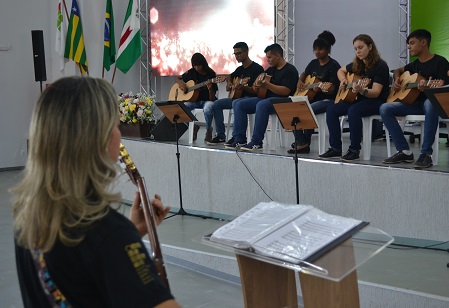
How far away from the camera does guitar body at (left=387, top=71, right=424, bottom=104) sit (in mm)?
5500

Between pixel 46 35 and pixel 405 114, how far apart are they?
635 centimetres

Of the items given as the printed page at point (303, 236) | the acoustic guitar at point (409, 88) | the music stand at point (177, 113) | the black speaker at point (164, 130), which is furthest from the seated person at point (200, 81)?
the printed page at point (303, 236)

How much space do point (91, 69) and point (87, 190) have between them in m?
9.64

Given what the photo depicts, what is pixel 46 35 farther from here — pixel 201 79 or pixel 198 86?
pixel 198 86

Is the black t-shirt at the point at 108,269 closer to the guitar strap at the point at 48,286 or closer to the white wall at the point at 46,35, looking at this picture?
the guitar strap at the point at 48,286

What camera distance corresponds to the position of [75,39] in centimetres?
998

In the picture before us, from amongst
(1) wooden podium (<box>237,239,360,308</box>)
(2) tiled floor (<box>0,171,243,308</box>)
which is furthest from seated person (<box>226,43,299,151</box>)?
(1) wooden podium (<box>237,239,360,308</box>)

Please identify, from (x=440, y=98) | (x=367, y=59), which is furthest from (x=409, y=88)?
(x=440, y=98)

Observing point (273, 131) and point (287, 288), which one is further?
point (273, 131)

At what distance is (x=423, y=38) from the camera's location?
18.3 ft

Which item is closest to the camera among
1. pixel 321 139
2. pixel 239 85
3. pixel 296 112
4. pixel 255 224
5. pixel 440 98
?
pixel 255 224

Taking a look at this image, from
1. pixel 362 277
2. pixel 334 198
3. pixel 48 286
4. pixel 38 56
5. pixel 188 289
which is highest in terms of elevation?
pixel 38 56

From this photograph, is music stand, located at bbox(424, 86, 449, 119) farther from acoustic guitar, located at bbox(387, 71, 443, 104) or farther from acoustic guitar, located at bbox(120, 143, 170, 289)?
acoustic guitar, located at bbox(120, 143, 170, 289)

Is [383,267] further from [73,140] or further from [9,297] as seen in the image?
[73,140]
